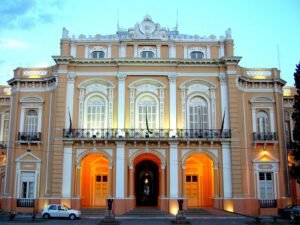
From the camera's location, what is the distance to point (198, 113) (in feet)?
95.4

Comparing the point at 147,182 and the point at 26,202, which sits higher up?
the point at 147,182

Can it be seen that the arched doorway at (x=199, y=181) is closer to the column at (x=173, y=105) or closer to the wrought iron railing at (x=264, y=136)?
the column at (x=173, y=105)

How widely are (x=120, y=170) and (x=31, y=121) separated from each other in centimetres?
817

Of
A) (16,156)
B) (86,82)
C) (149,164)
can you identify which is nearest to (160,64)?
(86,82)

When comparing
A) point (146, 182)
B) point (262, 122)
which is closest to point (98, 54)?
point (146, 182)

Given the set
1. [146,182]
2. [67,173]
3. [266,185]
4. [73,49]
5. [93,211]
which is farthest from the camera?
[146,182]

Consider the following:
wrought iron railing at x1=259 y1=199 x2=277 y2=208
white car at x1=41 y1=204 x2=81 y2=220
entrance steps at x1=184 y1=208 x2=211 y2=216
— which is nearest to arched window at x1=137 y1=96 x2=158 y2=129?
entrance steps at x1=184 y1=208 x2=211 y2=216

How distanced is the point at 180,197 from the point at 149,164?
540 centimetres

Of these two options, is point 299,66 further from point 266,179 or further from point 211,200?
point 211,200

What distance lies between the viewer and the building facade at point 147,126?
27.4 metres

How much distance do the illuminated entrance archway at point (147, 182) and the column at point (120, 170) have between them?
12.0ft

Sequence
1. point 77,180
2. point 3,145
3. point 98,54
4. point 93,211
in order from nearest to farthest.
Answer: point 93,211 < point 77,180 < point 98,54 < point 3,145

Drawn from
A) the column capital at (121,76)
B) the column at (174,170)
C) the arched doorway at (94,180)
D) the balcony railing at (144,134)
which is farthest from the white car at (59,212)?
the column capital at (121,76)

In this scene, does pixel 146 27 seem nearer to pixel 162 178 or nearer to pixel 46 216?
pixel 162 178
